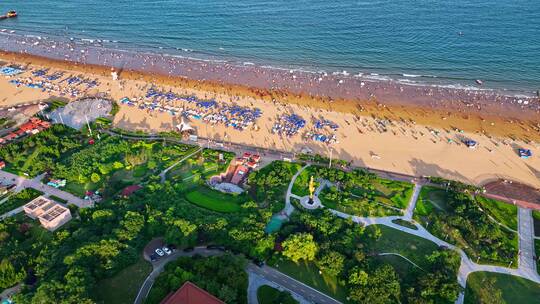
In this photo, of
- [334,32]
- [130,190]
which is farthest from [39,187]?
[334,32]

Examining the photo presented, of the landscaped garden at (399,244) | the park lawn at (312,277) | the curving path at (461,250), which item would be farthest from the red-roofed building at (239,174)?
the landscaped garden at (399,244)

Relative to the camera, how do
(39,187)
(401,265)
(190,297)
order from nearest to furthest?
(190,297)
(401,265)
(39,187)

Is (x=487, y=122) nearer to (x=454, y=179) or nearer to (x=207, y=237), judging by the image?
(x=454, y=179)

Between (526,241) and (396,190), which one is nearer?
(526,241)

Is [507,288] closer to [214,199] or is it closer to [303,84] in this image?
[214,199]

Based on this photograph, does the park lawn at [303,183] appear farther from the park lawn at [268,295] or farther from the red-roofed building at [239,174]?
the park lawn at [268,295]

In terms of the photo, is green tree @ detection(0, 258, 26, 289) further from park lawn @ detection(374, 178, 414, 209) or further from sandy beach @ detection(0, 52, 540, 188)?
park lawn @ detection(374, 178, 414, 209)

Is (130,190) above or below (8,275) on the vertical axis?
above
